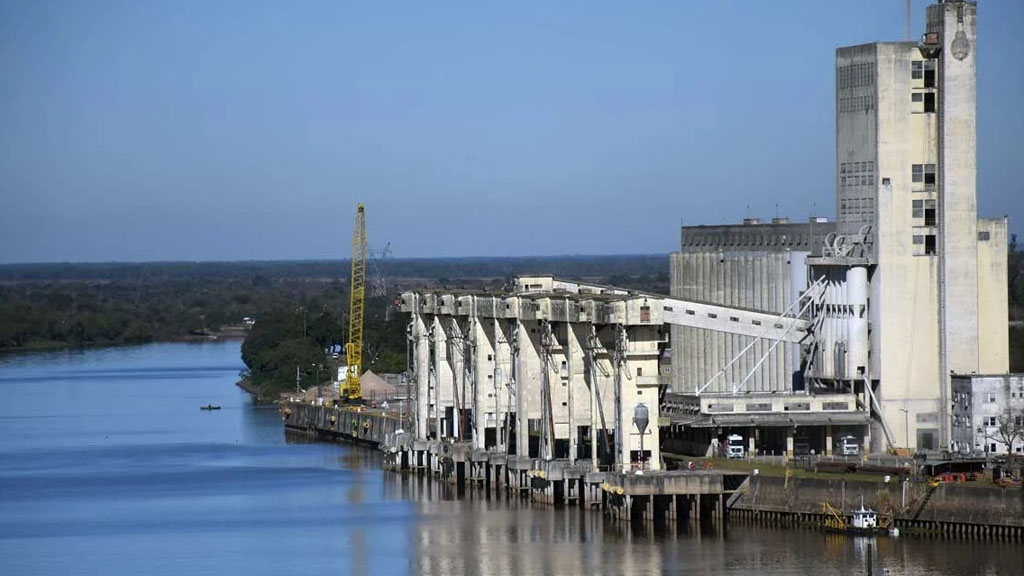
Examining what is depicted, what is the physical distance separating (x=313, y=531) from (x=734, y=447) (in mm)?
20304

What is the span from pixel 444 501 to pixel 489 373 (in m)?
10.6

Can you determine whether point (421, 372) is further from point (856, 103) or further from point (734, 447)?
point (856, 103)

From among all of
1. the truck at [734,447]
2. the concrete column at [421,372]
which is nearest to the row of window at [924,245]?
the truck at [734,447]

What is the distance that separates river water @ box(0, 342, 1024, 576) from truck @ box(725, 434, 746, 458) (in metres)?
8.64

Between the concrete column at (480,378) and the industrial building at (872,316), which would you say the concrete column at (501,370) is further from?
the industrial building at (872,316)

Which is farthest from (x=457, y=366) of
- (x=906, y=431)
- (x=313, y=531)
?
(x=906, y=431)

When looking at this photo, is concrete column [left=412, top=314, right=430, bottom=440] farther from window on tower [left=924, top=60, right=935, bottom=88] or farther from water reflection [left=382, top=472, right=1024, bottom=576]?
window on tower [left=924, top=60, right=935, bottom=88]

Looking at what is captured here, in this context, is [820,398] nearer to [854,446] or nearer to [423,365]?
[854,446]

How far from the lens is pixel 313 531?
9588 cm

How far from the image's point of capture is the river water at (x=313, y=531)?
8231 centimetres

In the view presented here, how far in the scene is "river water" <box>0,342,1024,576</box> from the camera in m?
82.3

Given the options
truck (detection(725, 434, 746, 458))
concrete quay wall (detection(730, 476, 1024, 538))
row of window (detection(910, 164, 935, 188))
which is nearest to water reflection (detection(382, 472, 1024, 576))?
concrete quay wall (detection(730, 476, 1024, 538))

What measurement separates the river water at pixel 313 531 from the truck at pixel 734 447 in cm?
864

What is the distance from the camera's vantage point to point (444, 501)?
10600 centimetres
